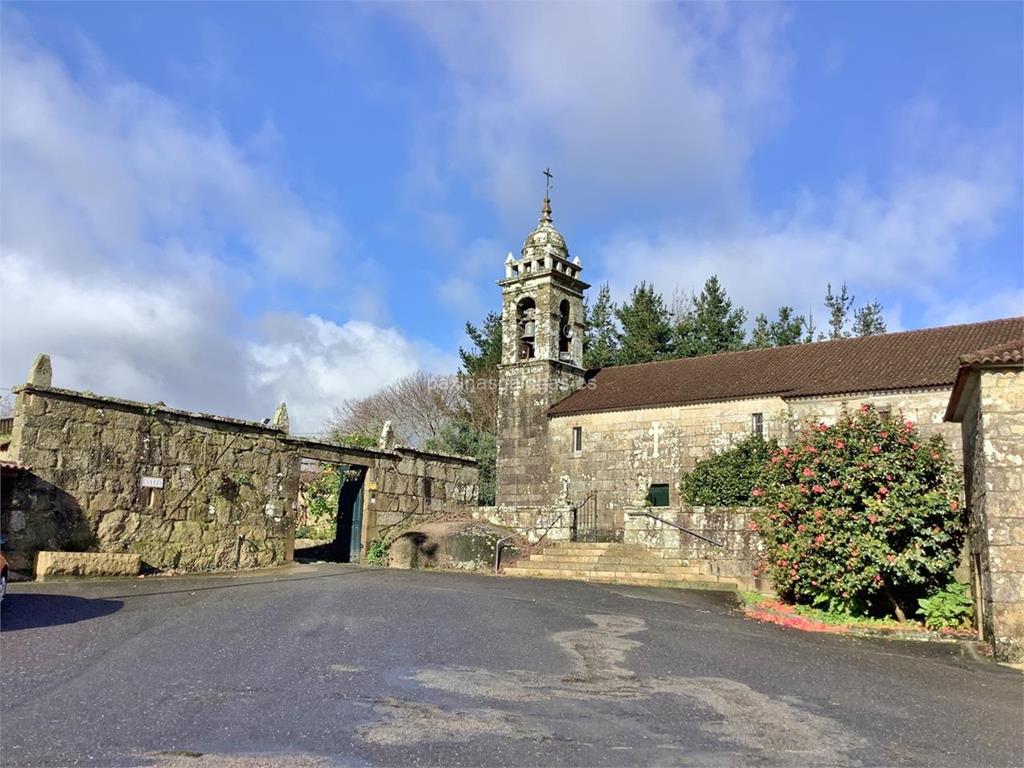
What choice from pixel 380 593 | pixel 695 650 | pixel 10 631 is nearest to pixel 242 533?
pixel 380 593

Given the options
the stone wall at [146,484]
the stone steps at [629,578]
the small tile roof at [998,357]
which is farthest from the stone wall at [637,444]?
the small tile roof at [998,357]

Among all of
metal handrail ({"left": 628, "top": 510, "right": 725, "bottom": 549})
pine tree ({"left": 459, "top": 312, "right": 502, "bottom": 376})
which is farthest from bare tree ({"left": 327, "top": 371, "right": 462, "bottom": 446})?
metal handrail ({"left": 628, "top": 510, "right": 725, "bottom": 549})

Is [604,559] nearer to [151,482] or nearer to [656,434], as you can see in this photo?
[656,434]

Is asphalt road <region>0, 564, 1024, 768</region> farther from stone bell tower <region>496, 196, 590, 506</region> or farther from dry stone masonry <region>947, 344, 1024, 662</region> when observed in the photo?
stone bell tower <region>496, 196, 590, 506</region>

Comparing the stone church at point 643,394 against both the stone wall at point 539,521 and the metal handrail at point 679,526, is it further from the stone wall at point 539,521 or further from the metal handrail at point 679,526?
the metal handrail at point 679,526

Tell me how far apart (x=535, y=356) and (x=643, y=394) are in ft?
14.0

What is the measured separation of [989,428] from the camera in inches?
400

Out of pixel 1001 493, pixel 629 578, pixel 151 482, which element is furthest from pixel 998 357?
pixel 151 482

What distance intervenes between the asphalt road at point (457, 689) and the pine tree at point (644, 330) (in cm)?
2934

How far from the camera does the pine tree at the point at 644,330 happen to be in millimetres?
40688

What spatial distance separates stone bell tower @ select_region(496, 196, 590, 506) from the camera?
90.8 feet

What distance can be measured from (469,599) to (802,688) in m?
6.19

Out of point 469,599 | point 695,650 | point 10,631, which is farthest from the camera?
point 469,599

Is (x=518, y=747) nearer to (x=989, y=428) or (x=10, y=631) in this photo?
(x=10, y=631)
